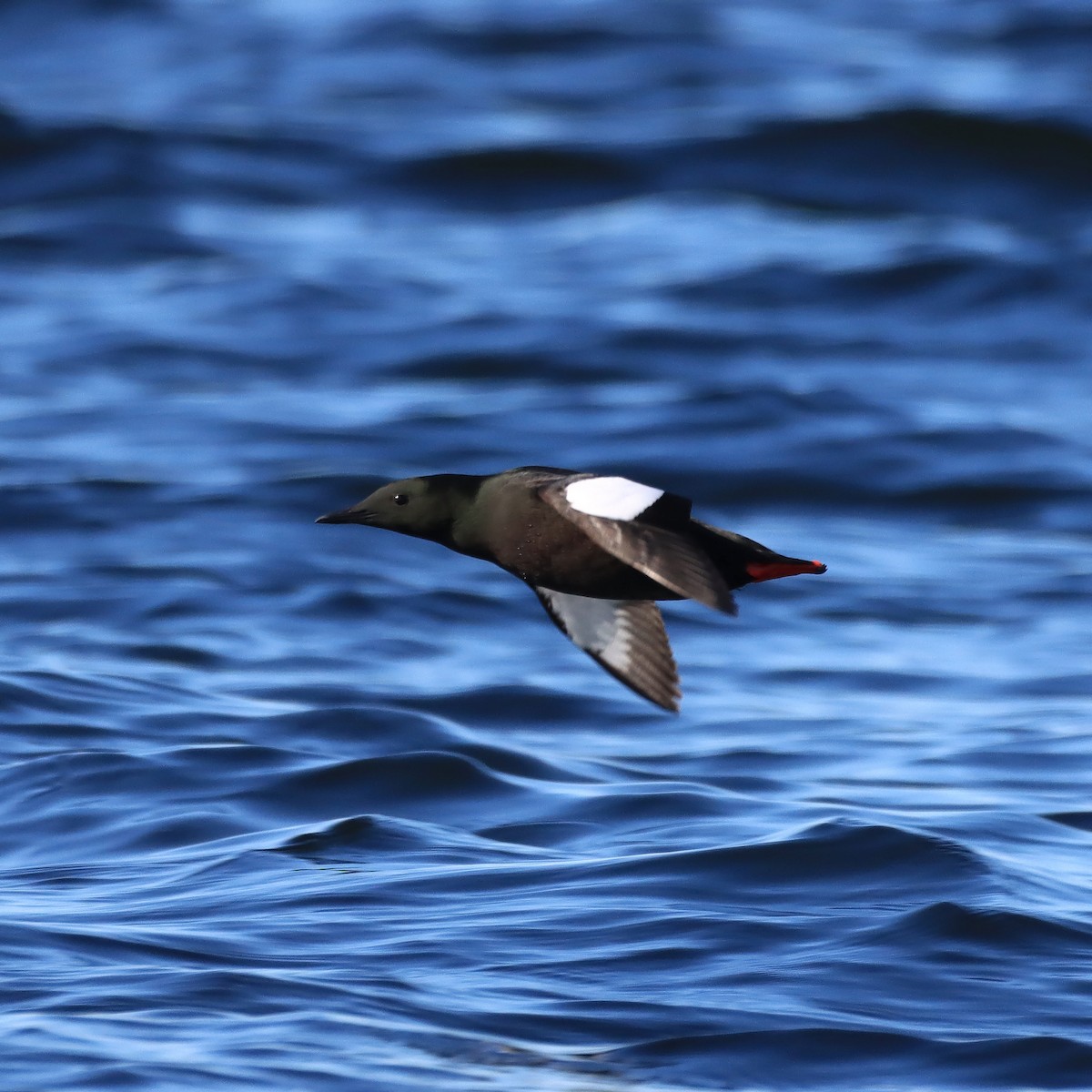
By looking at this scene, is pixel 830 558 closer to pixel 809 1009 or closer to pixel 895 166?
pixel 809 1009

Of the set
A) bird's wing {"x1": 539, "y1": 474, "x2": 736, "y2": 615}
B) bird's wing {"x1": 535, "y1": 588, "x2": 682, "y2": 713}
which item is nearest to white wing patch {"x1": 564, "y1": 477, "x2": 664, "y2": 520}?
bird's wing {"x1": 539, "y1": 474, "x2": 736, "y2": 615}

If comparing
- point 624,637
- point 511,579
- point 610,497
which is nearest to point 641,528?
point 610,497

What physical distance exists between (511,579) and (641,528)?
276 inches

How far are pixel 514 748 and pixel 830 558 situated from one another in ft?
13.1

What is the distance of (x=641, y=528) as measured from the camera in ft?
17.8

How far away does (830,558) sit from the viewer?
12469 mm

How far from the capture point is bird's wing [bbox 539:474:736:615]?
516cm

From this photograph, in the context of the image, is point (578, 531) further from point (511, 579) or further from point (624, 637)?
point (511, 579)

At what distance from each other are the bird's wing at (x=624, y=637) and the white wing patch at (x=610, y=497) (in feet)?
2.48

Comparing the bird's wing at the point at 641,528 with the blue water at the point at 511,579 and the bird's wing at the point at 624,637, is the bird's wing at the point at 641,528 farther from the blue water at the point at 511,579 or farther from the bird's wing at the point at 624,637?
the blue water at the point at 511,579

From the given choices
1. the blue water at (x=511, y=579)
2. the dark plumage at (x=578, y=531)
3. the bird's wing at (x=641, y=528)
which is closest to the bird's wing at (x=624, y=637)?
the dark plumage at (x=578, y=531)

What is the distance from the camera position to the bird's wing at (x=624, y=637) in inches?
246

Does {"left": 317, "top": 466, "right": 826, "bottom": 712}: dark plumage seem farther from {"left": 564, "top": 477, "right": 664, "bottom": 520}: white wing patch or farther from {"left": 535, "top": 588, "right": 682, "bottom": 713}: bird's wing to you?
{"left": 535, "top": 588, "right": 682, "bottom": 713}: bird's wing

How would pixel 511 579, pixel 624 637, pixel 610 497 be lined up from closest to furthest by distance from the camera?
pixel 610 497
pixel 624 637
pixel 511 579
